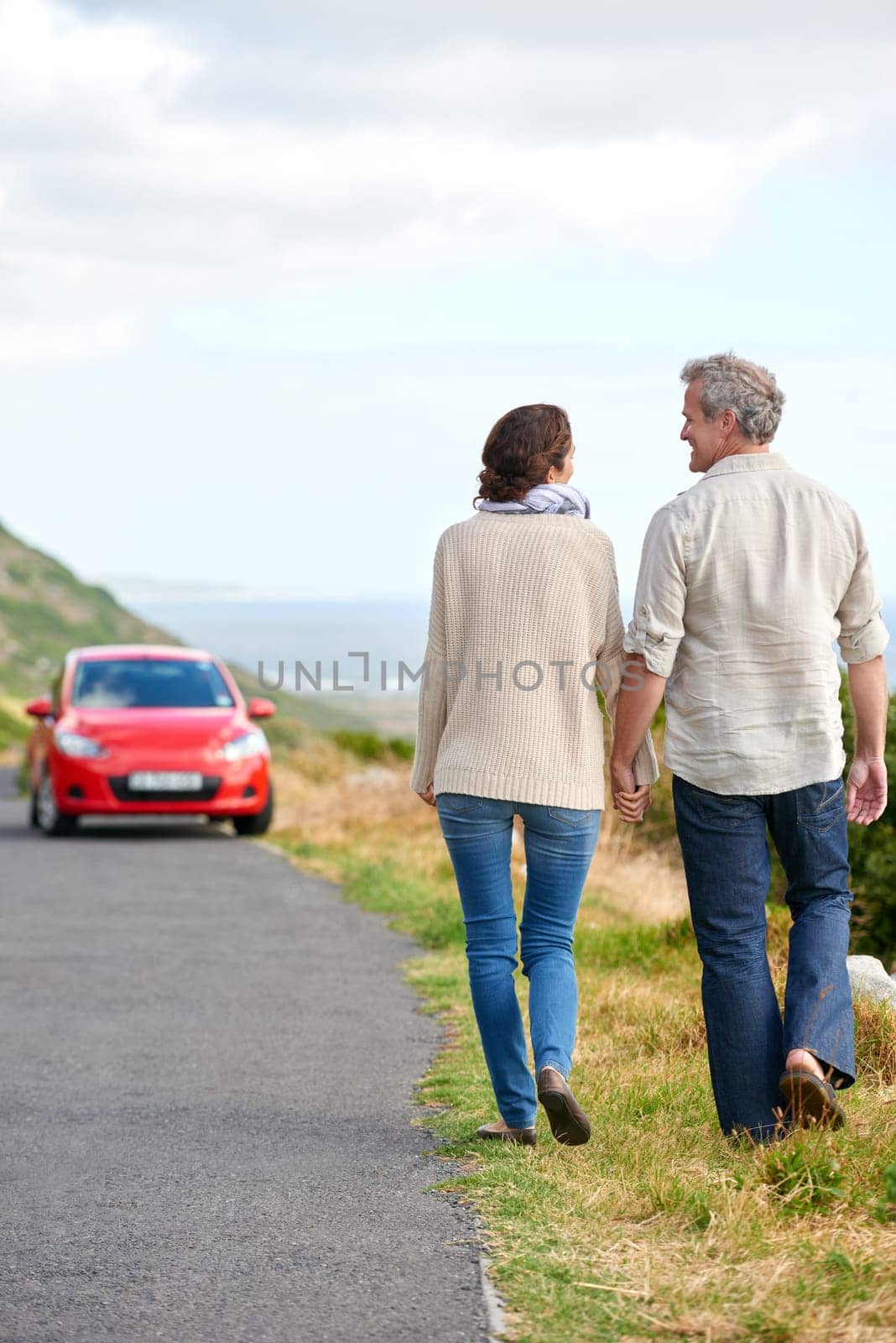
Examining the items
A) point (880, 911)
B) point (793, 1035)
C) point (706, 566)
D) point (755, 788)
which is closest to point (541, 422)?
point (706, 566)

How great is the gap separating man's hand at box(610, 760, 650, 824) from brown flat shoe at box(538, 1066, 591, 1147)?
750mm

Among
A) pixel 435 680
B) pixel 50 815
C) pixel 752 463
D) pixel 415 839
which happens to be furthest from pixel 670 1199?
pixel 50 815

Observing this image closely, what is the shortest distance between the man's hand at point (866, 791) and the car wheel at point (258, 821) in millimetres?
11464

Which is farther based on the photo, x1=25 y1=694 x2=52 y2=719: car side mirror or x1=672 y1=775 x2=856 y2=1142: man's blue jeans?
x1=25 y1=694 x2=52 y2=719: car side mirror

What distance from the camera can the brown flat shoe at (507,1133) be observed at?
16.2ft

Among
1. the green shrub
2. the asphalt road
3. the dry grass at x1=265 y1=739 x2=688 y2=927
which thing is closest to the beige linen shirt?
the asphalt road

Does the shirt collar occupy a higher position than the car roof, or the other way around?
the shirt collar

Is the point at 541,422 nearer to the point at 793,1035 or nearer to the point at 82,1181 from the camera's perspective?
the point at 793,1035

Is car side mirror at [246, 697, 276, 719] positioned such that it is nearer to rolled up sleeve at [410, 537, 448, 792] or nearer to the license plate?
the license plate

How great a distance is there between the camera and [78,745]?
15.4m

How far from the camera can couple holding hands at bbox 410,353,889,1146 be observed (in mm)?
4652

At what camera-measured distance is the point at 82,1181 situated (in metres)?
4.82

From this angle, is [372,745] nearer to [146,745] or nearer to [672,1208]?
[146,745]

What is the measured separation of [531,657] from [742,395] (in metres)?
0.94
